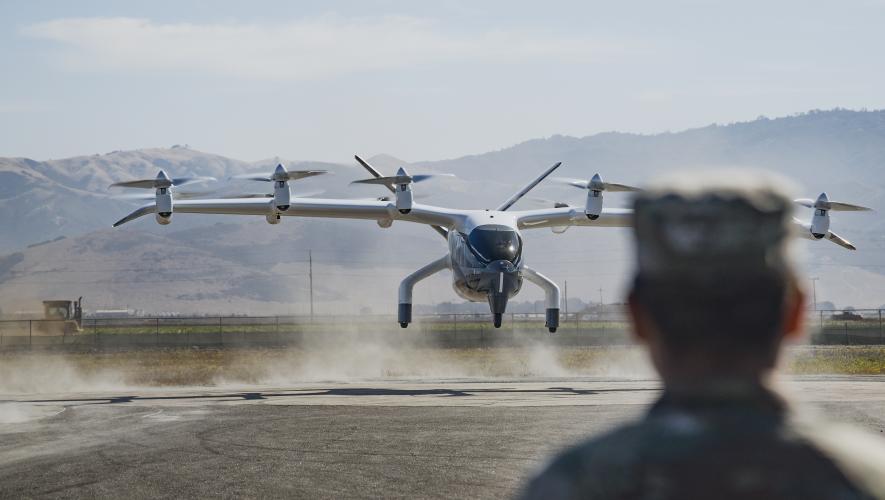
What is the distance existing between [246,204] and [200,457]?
22.9m

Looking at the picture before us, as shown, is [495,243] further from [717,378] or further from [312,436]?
[717,378]

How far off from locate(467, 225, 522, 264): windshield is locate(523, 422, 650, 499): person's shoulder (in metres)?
34.2

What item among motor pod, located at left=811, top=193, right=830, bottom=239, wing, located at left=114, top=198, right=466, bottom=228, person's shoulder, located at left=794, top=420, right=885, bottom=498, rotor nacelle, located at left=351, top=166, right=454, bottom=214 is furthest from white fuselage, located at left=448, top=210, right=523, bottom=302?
person's shoulder, located at left=794, top=420, right=885, bottom=498

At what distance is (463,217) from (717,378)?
3757 cm

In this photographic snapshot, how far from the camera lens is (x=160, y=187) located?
3894 centimetres

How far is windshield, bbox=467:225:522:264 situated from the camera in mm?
36438

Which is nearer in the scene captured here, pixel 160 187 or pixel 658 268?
pixel 658 268

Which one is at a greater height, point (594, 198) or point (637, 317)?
point (594, 198)

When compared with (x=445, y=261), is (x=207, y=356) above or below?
below

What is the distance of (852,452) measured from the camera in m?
2.03

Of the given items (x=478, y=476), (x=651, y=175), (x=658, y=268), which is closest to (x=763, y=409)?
(x=658, y=268)

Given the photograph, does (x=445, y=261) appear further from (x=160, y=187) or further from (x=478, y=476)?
(x=478, y=476)

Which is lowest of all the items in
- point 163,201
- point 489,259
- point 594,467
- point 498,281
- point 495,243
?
point 594,467

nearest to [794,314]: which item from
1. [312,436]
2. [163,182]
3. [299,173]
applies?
[312,436]
